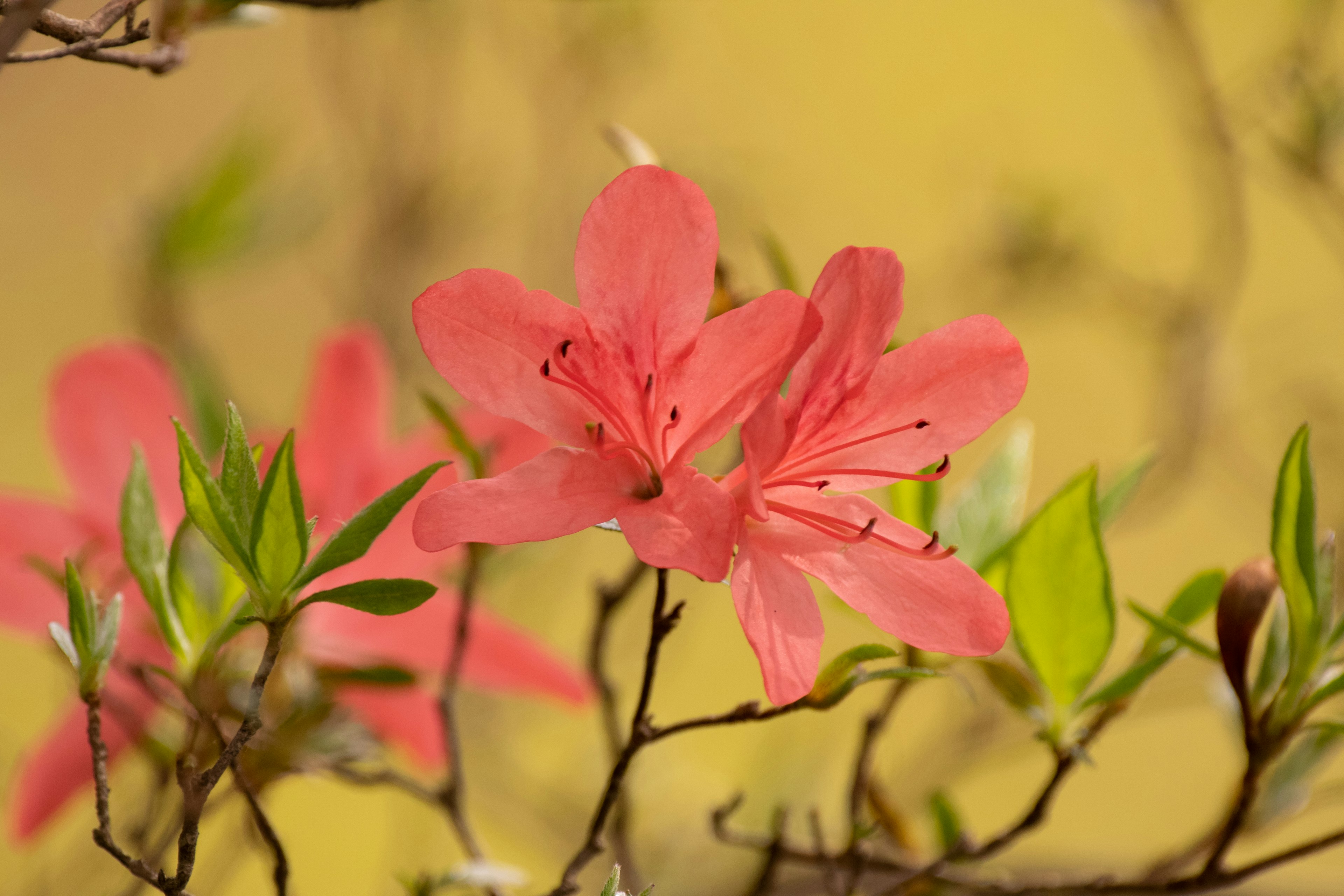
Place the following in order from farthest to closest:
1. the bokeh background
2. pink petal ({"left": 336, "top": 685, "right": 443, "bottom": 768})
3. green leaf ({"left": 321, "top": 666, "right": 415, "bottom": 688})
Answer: the bokeh background → pink petal ({"left": 336, "top": 685, "right": 443, "bottom": 768}) → green leaf ({"left": 321, "top": 666, "right": 415, "bottom": 688})

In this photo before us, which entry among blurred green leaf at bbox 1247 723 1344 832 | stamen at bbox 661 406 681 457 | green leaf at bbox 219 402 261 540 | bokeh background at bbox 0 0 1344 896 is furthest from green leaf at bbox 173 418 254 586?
bokeh background at bbox 0 0 1344 896

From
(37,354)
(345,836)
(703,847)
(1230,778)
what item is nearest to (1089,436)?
(1230,778)

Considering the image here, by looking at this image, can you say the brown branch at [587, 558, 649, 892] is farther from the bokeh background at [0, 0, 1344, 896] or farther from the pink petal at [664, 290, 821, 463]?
the bokeh background at [0, 0, 1344, 896]

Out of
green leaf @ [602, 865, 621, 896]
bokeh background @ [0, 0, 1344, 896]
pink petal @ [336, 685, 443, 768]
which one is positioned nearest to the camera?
green leaf @ [602, 865, 621, 896]

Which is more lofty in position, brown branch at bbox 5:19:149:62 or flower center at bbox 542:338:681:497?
brown branch at bbox 5:19:149:62

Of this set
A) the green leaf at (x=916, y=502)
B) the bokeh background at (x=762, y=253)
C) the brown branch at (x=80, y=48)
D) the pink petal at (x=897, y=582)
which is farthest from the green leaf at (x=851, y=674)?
the bokeh background at (x=762, y=253)

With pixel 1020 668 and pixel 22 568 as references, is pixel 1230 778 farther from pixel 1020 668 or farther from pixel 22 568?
pixel 22 568

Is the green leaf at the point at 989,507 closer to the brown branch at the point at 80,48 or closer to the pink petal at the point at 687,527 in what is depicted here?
the pink petal at the point at 687,527
